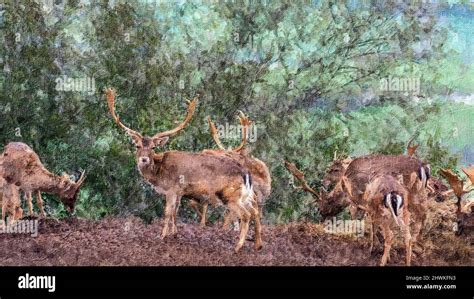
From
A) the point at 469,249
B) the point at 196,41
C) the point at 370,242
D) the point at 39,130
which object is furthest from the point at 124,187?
the point at 469,249

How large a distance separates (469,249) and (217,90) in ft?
14.4

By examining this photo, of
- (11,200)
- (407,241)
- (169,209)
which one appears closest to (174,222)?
(169,209)

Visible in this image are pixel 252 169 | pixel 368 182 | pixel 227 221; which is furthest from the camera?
pixel 227 221

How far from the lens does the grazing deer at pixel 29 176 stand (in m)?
10.9

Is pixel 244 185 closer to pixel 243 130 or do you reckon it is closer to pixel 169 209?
pixel 169 209

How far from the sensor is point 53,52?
12.8 m

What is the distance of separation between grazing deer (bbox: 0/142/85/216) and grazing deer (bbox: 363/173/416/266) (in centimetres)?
340

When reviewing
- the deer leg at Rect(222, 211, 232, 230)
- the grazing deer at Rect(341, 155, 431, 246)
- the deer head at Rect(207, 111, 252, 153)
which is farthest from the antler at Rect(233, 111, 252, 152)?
the grazing deer at Rect(341, 155, 431, 246)

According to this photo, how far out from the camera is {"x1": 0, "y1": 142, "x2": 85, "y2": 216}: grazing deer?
10.9 meters

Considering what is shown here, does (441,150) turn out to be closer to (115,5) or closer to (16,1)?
(115,5)

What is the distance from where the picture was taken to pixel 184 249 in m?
10.1

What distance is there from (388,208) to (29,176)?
13.7ft

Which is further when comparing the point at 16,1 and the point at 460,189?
the point at 16,1

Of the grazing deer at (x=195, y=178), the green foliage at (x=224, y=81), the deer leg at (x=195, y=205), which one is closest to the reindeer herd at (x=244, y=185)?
the grazing deer at (x=195, y=178)
